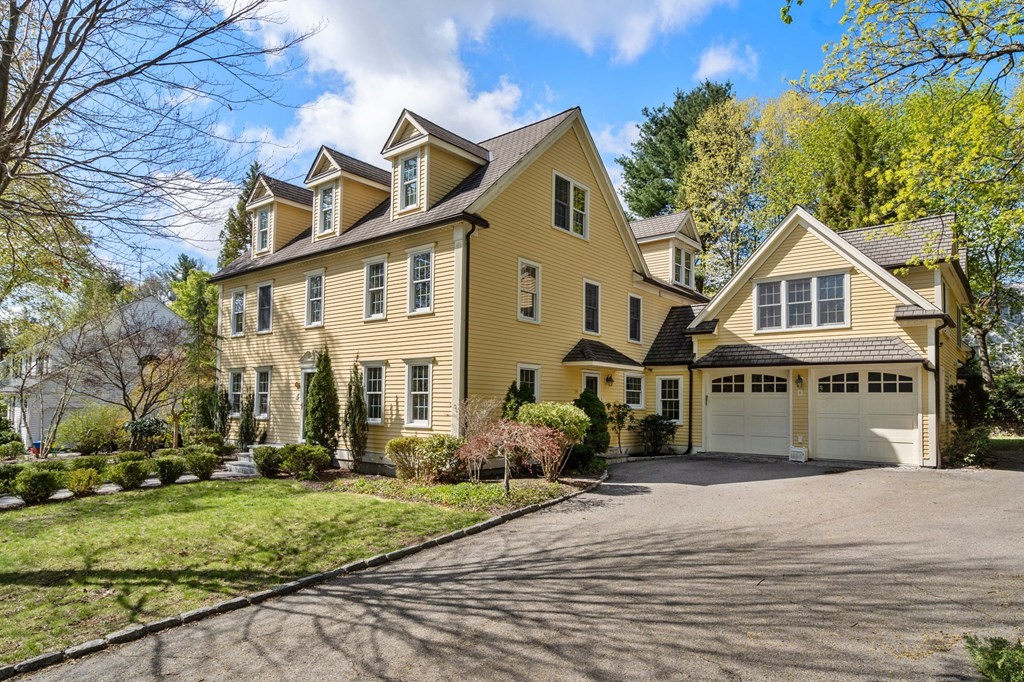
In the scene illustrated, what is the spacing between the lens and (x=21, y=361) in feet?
67.4

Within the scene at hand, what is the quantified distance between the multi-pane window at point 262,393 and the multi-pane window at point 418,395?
7.01 m

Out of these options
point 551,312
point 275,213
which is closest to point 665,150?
point 551,312

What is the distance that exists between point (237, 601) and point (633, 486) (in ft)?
28.6

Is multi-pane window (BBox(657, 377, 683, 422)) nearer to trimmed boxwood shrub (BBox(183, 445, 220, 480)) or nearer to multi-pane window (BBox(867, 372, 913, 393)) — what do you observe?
multi-pane window (BBox(867, 372, 913, 393))

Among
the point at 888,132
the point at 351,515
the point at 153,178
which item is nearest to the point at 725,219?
the point at 888,132

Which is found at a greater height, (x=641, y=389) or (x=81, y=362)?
(x=81, y=362)

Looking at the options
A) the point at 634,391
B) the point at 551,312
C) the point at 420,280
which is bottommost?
the point at 634,391

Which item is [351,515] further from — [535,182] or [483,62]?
[535,182]

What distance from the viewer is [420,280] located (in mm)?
15797

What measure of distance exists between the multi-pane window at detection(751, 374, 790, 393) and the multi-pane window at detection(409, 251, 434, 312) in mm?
10464

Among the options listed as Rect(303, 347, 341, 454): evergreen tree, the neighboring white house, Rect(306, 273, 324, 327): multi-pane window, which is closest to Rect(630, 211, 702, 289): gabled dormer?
Rect(306, 273, 324, 327): multi-pane window

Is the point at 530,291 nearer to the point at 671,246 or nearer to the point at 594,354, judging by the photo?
the point at 594,354

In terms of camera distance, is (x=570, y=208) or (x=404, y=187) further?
(x=570, y=208)

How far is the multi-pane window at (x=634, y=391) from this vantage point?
67.8 feet
